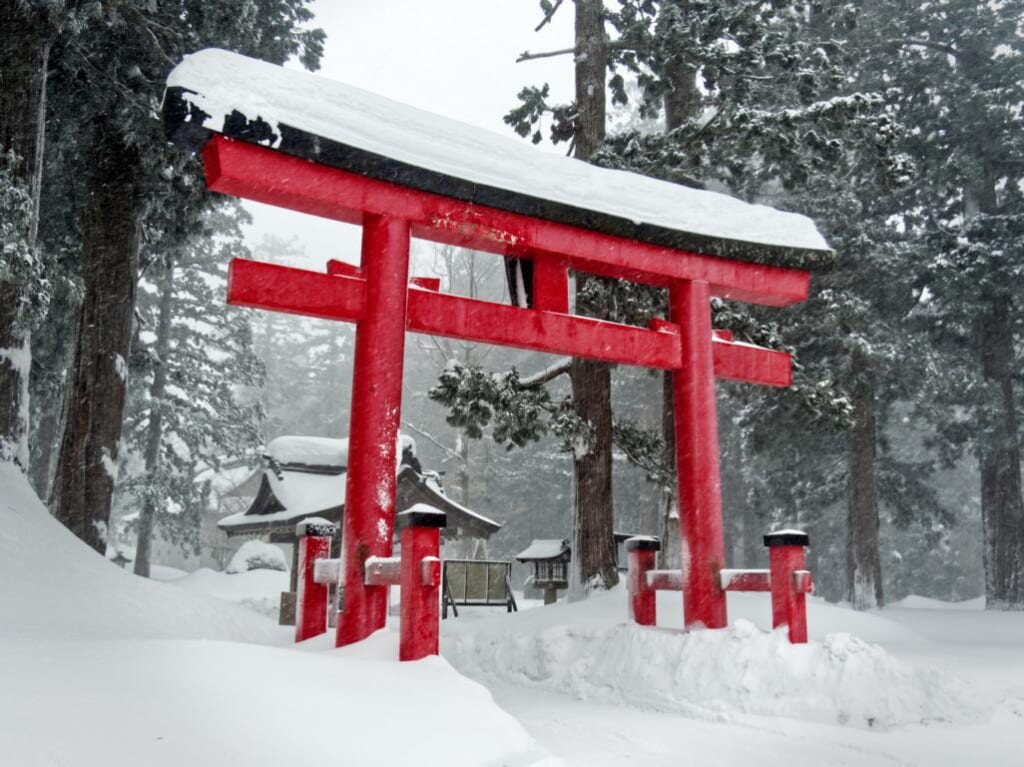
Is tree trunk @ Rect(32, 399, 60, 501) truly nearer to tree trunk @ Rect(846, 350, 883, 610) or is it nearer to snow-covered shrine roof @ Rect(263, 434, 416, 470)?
snow-covered shrine roof @ Rect(263, 434, 416, 470)

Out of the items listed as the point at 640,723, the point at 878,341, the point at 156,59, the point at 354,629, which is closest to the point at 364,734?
the point at 354,629

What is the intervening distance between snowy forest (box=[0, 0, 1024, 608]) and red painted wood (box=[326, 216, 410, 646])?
10.0 feet

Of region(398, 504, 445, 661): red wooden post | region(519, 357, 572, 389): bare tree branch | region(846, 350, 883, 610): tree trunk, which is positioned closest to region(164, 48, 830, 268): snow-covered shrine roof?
region(398, 504, 445, 661): red wooden post

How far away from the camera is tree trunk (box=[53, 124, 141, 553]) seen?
32.2 feet

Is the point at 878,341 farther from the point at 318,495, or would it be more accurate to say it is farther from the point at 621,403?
the point at 621,403

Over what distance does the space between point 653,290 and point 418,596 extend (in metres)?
7.86

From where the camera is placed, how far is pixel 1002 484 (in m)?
17.7

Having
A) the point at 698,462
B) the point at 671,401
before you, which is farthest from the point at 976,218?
the point at 698,462

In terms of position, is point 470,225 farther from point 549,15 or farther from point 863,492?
point 863,492

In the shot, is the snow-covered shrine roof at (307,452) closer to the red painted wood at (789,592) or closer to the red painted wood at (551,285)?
the red painted wood at (551,285)

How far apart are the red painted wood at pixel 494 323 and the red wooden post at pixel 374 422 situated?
184 millimetres

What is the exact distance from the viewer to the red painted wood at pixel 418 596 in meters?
4.73

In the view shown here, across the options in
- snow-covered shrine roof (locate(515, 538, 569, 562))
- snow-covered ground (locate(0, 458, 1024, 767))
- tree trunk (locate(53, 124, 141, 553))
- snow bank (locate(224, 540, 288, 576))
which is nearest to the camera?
snow-covered ground (locate(0, 458, 1024, 767))

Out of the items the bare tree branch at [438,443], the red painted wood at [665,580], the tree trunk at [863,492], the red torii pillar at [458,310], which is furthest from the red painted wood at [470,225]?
the bare tree branch at [438,443]
